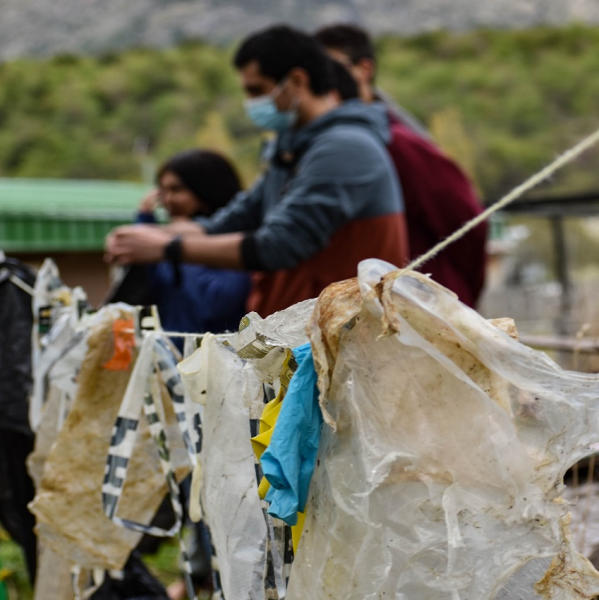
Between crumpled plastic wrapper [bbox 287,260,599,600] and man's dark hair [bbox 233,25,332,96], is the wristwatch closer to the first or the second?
man's dark hair [bbox 233,25,332,96]

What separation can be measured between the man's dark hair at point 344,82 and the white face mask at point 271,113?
11.1 inches

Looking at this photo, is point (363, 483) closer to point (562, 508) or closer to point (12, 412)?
point (562, 508)

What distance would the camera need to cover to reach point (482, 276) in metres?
2.79

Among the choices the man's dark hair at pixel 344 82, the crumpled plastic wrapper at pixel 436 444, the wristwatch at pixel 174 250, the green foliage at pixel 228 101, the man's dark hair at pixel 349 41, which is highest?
the man's dark hair at pixel 349 41

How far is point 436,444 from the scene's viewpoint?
978 millimetres

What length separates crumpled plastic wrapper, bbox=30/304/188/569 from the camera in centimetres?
179

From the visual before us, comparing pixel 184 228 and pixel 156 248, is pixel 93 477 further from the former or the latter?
pixel 184 228

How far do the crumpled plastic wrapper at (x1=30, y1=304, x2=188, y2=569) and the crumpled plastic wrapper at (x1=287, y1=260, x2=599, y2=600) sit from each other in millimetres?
889

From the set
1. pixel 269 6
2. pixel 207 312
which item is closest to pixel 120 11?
pixel 269 6

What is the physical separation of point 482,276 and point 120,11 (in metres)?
73.8

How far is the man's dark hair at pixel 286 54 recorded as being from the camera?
8.50 feet

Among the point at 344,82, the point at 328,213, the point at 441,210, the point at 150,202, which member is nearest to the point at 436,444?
the point at 328,213

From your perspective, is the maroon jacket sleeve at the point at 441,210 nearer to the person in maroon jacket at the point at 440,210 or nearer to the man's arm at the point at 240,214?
the person in maroon jacket at the point at 440,210

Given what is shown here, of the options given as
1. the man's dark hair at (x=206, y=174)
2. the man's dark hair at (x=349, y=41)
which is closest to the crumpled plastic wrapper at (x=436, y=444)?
the man's dark hair at (x=206, y=174)
